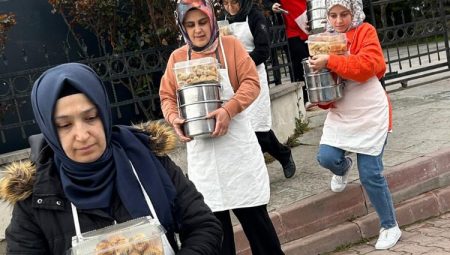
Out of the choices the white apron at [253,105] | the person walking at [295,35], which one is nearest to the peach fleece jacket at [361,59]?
the white apron at [253,105]

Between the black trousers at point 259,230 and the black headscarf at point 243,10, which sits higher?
the black headscarf at point 243,10

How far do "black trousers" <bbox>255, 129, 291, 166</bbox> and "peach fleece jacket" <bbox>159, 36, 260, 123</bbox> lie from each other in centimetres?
169

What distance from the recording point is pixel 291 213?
438 cm

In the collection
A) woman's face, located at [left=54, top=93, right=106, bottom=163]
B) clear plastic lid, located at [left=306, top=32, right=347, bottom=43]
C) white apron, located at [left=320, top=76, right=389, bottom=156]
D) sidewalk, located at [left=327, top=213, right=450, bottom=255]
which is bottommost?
sidewalk, located at [left=327, top=213, right=450, bottom=255]

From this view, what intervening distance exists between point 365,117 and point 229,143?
1.13 meters

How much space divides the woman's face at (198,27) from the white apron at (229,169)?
0.22m

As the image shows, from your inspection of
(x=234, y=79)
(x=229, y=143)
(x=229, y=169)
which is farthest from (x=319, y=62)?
(x=229, y=169)

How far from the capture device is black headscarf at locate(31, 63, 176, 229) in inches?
74.6

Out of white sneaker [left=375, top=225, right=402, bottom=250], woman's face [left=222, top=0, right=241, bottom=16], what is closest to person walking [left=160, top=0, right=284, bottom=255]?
white sneaker [left=375, top=225, right=402, bottom=250]

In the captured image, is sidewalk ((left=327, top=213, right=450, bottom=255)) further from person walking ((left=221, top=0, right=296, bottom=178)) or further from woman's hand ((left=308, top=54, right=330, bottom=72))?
woman's hand ((left=308, top=54, right=330, bottom=72))

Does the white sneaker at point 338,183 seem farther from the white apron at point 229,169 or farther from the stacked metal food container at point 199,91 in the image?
the stacked metal food container at point 199,91

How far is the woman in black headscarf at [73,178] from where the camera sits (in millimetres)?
1911

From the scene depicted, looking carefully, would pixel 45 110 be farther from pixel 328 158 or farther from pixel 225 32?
pixel 225 32

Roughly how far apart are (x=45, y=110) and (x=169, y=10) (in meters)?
4.30
